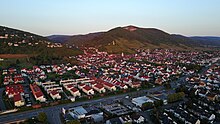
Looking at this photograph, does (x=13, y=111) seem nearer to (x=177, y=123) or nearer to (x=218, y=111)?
(x=177, y=123)

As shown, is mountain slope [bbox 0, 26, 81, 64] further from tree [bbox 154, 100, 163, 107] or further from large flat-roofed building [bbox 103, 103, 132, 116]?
tree [bbox 154, 100, 163, 107]

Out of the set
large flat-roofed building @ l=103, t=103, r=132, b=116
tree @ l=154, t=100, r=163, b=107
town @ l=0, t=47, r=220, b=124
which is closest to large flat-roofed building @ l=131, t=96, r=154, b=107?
town @ l=0, t=47, r=220, b=124

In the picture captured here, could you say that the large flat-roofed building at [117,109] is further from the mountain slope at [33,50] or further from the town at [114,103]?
the mountain slope at [33,50]

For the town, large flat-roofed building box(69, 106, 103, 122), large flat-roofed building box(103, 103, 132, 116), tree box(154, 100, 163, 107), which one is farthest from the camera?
tree box(154, 100, 163, 107)

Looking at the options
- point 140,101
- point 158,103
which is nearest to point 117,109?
point 140,101

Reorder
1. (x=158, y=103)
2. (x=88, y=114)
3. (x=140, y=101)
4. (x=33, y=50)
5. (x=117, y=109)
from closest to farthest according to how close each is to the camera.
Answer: (x=88, y=114) → (x=117, y=109) → (x=158, y=103) → (x=140, y=101) → (x=33, y=50)

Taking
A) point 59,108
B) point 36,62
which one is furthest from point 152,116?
point 36,62

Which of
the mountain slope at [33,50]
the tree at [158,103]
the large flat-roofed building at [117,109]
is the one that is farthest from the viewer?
the mountain slope at [33,50]

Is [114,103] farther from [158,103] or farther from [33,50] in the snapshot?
[33,50]

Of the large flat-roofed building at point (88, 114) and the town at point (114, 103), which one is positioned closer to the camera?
the town at point (114, 103)

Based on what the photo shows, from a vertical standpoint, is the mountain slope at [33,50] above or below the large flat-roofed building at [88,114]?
above

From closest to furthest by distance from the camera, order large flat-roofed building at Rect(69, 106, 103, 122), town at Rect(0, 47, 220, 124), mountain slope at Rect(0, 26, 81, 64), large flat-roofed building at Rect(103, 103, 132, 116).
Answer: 1. town at Rect(0, 47, 220, 124)
2. large flat-roofed building at Rect(69, 106, 103, 122)
3. large flat-roofed building at Rect(103, 103, 132, 116)
4. mountain slope at Rect(0, 26, 81, 64)

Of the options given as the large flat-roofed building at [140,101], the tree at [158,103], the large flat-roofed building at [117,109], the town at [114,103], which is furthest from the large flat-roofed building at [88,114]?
the tree at [158,103]
